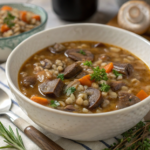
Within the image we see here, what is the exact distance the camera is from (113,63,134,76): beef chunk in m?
3.18

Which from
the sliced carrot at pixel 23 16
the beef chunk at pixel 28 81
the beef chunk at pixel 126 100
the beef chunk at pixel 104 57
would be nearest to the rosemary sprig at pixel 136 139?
the beef chunk at pixel 126 100

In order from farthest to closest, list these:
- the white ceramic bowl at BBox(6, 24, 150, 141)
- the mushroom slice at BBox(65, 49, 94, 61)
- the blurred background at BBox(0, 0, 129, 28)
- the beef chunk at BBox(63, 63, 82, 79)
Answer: the blurred background at BBox(0, 0, 129, 28) < the mushroom slice at BBox(65, 49, 94, 61) < the beef chunk at BBox(63, 63, 82, 79) < the white ceramic bowl at BBox(6, 24, 150, 141)

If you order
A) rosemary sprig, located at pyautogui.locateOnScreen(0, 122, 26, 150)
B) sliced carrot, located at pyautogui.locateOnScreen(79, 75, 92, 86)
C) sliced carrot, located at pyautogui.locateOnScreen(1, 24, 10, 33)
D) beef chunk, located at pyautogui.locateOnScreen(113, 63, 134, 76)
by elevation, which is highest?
beef chunk, located at pyautogui.locateOnScreen(113, 63, 134, 76)

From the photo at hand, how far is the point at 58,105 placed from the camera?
270 cm

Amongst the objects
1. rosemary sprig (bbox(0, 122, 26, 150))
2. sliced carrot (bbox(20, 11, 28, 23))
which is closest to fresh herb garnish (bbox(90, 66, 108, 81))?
rosemary sprig (bbox(0, 122, 26, 150))


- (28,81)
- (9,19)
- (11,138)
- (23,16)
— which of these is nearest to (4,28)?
(9,19)

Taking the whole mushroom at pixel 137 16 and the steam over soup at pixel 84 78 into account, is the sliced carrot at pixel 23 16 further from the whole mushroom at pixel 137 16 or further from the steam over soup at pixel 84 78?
the whole mushroom at pixel 137 16

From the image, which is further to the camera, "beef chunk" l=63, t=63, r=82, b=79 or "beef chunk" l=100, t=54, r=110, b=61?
"beef chunk" l=100, t=54, r=110, b=61

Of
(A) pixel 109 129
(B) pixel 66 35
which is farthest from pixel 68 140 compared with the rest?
(B) pixel 66 35

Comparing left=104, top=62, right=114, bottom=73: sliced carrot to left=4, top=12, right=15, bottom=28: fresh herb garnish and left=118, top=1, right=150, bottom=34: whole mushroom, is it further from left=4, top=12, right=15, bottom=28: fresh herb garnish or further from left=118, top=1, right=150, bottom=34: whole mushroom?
left=4, top=12, right=15, bottom=28: fresh herb garnish

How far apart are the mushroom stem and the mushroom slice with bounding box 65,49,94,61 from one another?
5.58 ft

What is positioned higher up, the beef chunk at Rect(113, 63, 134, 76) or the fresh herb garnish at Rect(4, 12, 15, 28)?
the beef chunk at Rect(113, 63, 134, 76)

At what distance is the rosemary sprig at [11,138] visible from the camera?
2.55 m

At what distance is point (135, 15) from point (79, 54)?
1918mm
